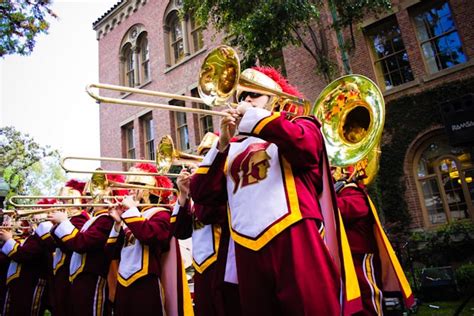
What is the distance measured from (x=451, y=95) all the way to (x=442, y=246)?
13.1ft

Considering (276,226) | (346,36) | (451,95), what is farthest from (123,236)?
(346,36)

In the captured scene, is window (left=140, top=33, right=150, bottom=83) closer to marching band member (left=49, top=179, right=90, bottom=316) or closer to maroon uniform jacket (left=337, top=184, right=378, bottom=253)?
marching band member (left=49, top=179, right=90, bottom=316)

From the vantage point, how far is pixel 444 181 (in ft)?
32.4

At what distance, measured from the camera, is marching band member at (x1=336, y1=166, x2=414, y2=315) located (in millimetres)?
3252

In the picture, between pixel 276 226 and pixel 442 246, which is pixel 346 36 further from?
pixel 276 226

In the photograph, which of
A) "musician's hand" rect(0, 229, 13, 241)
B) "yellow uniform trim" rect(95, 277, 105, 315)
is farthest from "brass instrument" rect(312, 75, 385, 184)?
"musician's hand" rect(0, 229, 13, 241)

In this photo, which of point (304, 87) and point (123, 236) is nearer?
point (123, 236)

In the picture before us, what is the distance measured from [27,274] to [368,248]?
16.3 feet

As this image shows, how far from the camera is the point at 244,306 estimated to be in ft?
6.66

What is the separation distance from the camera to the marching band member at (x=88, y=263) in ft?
13.0

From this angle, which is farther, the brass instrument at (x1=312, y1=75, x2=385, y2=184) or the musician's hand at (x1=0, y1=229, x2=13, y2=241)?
the musician's hand at (x1=0, y1=229, x2=13, y2=241)

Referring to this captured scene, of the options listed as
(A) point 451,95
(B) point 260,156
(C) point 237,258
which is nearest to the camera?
(C) point 237,258

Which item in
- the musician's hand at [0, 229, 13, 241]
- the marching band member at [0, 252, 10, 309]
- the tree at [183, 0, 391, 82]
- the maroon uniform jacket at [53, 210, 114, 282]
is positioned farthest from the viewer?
the tree at [183, 0, 391, 82]

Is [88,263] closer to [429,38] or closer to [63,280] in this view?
[63,280]
